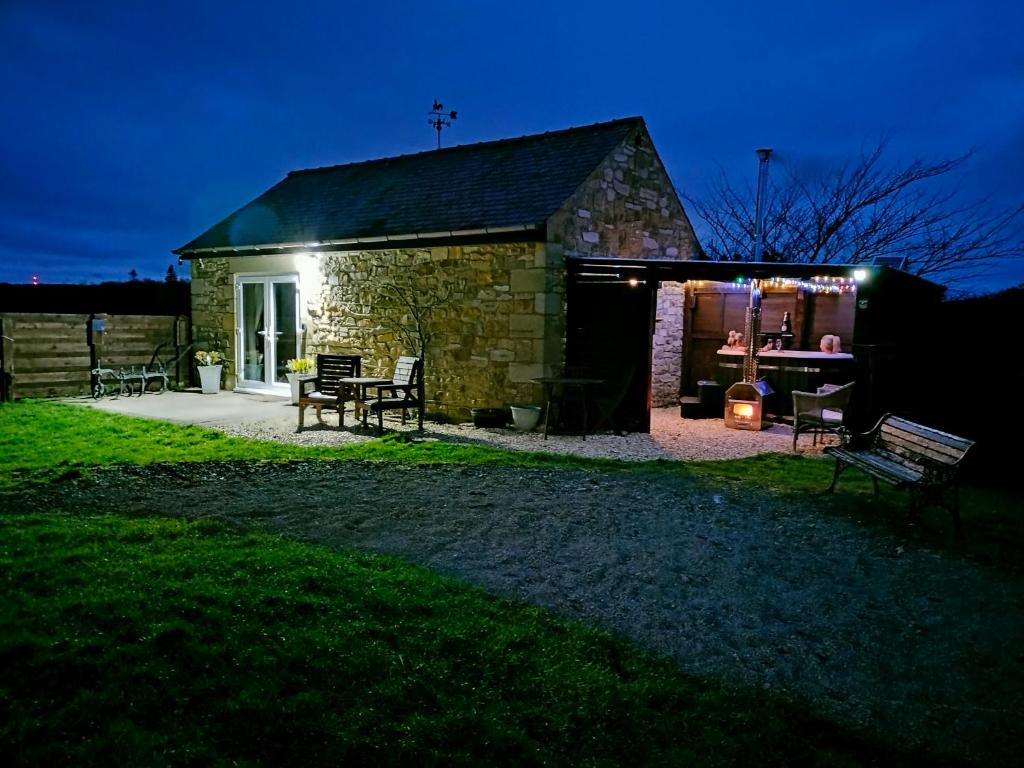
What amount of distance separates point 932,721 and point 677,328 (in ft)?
33.9

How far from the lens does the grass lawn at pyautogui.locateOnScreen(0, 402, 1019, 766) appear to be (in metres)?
2.50

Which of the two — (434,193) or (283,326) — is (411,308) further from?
(283,326)

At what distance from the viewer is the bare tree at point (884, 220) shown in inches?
629

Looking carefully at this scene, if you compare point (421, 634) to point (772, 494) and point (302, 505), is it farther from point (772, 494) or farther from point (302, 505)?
point (772, 494)

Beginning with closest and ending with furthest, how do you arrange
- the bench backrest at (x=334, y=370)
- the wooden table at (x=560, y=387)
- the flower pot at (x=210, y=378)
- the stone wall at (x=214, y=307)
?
the wooden table at (x=560, y=387), the bench backrest at (x=334, y=370), the flower pot at (x=210, y=378), the stone wall at (x=214, y=307)

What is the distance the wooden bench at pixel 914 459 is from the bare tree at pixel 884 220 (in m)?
10.8

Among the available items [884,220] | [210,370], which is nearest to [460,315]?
[210,370]

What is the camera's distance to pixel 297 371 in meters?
11.6

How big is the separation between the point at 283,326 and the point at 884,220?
48.1ft

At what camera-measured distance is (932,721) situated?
2730 millimetres

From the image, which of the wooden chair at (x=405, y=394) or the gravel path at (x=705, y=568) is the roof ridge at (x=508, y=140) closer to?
the wooden chair at (x=405, y=394)

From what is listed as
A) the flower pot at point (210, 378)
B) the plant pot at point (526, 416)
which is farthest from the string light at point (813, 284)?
the flower pot at point (210, 378)

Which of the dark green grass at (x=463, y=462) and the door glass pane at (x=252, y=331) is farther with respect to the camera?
the door glass pane at (x=252, y=331)

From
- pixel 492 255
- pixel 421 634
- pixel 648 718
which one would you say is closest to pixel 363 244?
pixel 492 255
